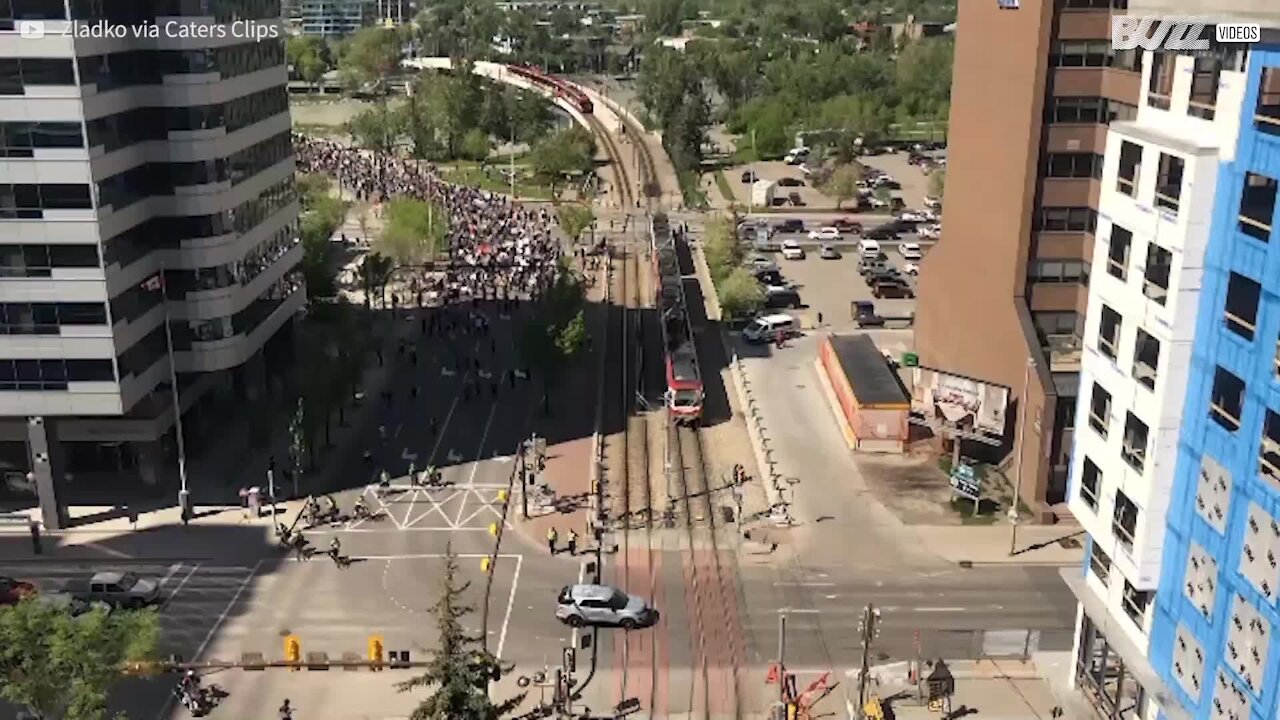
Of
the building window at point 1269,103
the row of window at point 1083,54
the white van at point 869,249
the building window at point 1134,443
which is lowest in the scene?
the white van at point 869,249

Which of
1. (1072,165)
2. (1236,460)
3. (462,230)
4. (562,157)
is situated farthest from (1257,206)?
(562,157)

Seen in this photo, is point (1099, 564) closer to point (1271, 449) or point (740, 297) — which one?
point (1271, 449)

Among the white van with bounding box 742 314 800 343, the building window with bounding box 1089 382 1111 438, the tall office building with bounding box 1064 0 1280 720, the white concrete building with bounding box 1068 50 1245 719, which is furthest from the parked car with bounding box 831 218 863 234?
the building window with bounding box 1089 382 1111 438

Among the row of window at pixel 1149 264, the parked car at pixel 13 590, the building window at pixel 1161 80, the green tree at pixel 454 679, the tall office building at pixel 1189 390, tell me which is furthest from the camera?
the parked car at pixel 13 590

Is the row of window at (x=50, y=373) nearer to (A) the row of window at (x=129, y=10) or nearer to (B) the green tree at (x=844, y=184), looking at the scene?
(A) the row of window at (x=129, y=10)

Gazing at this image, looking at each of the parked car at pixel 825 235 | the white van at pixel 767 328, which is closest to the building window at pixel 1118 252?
the white van at pixel 767 328

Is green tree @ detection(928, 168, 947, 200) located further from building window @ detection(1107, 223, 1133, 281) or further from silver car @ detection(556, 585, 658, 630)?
building window @ detection(1107, 223, 1133, 281)

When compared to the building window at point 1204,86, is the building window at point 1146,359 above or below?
below
